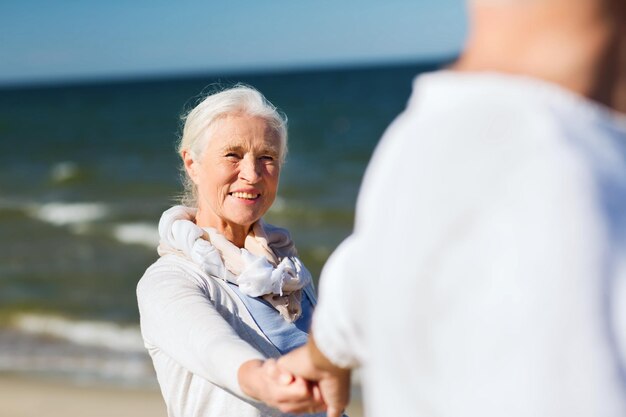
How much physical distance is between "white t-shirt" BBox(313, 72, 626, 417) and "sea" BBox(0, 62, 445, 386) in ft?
0.22

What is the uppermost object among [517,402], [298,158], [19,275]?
[298,158]

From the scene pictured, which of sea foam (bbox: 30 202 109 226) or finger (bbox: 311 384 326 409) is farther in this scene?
sea foam (bbox: 30 202 109 226)

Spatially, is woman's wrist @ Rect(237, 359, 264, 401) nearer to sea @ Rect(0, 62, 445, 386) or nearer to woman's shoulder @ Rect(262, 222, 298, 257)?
woman's shoulder @ Rect(262, 222, 298, 257)

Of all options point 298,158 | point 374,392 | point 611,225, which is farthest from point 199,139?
point 298,158

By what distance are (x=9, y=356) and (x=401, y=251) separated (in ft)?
25.4

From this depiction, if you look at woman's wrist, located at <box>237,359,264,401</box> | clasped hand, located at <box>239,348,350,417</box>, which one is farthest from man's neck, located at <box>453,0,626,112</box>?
woman's wrist, located at <box>237,359,264,401</box>

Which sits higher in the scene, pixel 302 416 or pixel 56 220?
pixel 56 220

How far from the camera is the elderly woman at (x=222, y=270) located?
2385mm

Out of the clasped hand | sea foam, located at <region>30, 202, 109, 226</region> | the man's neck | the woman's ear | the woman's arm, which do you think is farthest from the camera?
sea foam, located at <region>30, 202, 109, 226</region>

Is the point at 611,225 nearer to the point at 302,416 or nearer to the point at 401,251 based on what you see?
the point at 401,251

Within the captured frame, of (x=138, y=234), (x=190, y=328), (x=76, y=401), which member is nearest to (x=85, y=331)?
(x=76, y=401)

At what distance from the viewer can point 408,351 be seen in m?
1.00

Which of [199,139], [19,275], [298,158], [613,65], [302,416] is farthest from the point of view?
[298,158]

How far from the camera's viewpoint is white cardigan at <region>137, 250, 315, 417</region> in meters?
2.24
